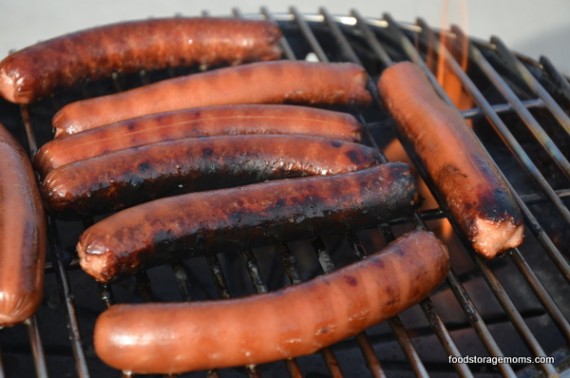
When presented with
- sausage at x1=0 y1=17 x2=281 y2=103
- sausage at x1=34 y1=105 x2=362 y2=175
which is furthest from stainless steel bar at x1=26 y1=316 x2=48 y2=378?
sausage at x1=0 y1=17 x2=281 y2=103

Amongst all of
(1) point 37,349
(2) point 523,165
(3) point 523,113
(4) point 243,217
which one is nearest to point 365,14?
(3) point 523,113

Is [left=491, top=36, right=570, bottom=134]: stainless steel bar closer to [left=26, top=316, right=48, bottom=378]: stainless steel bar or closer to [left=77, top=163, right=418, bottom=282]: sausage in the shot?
[left=77, top=163, right=418, bottom=282]: sausage

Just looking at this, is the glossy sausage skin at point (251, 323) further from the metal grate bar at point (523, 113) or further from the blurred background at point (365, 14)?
the blurred background at point (365, 14)

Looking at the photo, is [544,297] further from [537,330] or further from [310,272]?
[310,272]

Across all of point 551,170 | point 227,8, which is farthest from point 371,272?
point 227,8

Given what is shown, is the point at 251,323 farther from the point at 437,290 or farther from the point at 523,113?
the point at 523,113

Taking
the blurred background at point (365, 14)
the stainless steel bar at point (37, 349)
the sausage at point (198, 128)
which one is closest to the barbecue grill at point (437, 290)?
the stainless steel bar at point (37, 349)
